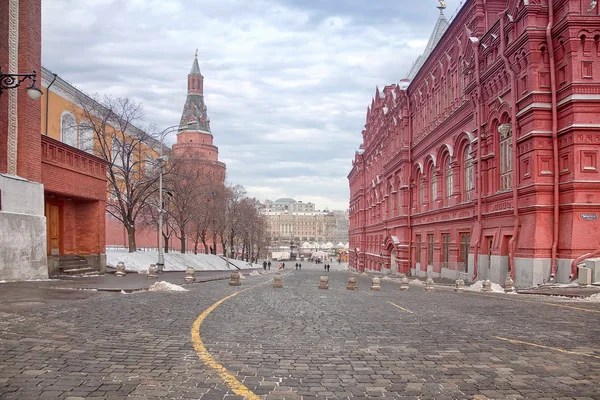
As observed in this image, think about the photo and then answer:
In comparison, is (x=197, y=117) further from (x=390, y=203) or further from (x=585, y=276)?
(x=585, y=276)

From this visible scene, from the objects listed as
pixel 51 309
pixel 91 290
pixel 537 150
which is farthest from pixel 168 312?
pixel 537 150

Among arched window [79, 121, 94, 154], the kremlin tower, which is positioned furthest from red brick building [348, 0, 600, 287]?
the kremlin tower

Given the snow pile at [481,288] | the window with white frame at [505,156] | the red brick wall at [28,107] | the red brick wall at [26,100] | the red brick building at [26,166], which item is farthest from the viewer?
the window with white frame at [505,156]

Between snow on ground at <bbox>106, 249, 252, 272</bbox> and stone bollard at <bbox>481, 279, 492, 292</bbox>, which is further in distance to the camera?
snow on ground at <bbox>106, 249, 252, 272</bbox>

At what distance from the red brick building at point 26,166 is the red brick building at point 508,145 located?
59.5ft

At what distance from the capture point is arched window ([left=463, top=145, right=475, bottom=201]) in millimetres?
27797

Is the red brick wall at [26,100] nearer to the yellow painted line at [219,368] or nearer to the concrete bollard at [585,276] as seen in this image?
the yellow painted line at [219,368]

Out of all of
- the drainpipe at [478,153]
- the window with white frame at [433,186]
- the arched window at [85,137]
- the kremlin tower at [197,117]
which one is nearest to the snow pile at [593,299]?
the drainpipe at [478,153]

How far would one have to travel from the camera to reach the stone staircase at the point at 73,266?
21.5 m

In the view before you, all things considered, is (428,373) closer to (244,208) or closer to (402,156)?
(402,156)

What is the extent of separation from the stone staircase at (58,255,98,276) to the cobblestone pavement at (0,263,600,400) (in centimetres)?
1104

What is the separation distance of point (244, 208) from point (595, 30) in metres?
52.9

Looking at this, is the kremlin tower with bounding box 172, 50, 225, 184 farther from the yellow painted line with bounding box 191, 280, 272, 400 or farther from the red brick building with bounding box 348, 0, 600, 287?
the yellow painted line with bounding box 191, 280, 272, 400

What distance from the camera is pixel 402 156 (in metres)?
40.7
